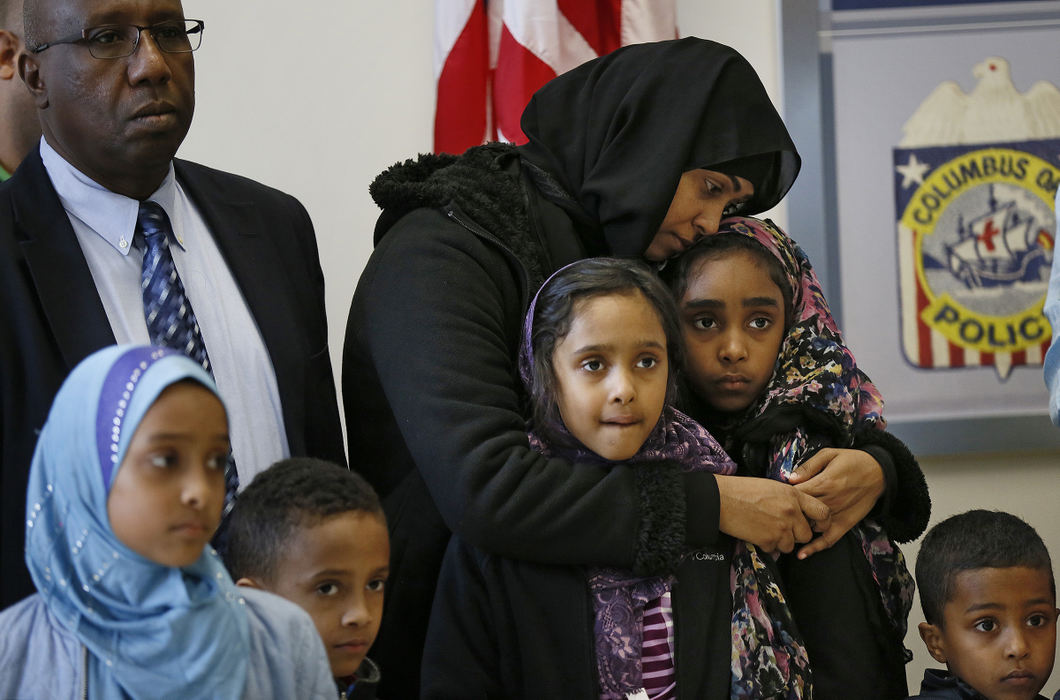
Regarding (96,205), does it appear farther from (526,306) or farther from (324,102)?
(324,102)

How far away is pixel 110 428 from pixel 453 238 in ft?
2.87

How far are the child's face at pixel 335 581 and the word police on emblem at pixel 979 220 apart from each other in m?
2.01

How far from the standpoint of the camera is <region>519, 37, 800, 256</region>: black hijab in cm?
214

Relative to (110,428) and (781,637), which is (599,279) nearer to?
(781,637)

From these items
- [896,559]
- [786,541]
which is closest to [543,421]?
[786,541]

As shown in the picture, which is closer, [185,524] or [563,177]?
[185,524]

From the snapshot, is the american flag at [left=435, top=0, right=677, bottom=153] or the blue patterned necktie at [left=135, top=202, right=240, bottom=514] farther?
the american flag at [left=435, top=0, right=677, bottom=153]

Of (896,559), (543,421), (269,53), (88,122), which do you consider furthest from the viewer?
(269,53)

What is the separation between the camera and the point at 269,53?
3.13 m

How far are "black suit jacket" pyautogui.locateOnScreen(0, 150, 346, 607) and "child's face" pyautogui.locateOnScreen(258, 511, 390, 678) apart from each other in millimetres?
361

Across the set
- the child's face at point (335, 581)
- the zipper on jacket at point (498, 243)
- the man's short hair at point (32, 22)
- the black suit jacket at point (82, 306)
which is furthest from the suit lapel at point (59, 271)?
the zipper on jacket at point (498, 243)

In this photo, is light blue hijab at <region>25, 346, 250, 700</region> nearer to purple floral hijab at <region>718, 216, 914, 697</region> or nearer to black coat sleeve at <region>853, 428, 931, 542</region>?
purple floral hijab at <region>718, 216, 914, 697</region>

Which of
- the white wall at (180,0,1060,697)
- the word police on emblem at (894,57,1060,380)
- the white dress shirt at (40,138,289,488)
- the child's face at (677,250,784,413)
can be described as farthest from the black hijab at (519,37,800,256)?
the word police on emblem at (894,57,1060,380)

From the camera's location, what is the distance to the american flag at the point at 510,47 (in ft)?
10.0
